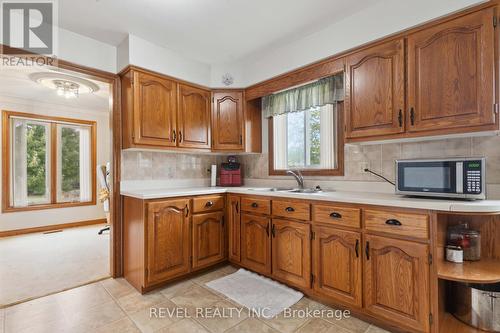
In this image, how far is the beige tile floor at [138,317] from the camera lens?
1.72m

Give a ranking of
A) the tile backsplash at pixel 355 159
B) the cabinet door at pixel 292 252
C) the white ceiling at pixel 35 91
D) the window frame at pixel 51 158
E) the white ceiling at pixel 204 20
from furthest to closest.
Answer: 1. the window frame at pixel 51 158
2. the white ceiling at pixel 35 91
3. the cabinet door at pixel 292 252
4. the white ceiling at pixel 204 20
5. the tile backsplash at pixel 355 159

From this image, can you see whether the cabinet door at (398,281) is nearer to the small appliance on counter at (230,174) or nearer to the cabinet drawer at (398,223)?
the cabinet drawer at (398,223)

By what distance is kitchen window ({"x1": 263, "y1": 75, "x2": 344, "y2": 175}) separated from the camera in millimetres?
2520

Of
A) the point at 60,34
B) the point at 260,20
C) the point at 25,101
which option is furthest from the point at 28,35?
the point at 25,101

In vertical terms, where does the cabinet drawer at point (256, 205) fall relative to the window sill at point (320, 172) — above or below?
below

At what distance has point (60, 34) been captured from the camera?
86.9 inches

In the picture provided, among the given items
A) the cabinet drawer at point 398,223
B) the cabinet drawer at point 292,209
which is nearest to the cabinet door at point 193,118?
the cabinet drawer at point 292,209

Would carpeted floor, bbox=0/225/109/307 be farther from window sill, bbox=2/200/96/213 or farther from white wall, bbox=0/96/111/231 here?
window sill, bbox=2/200/96/213

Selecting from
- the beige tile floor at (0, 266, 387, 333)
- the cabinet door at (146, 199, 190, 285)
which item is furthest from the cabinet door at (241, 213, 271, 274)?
the cabinet door at (146, 199, 190, 285)

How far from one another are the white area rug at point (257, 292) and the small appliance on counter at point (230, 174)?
1.12m

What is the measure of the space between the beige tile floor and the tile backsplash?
3.83 ft

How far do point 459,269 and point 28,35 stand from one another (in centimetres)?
366

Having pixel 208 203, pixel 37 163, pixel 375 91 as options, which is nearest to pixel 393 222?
pixel 375 91

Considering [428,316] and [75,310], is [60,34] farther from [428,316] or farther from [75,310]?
[428,316]
